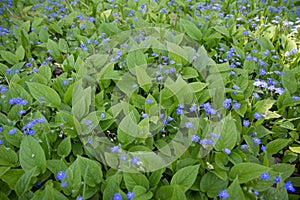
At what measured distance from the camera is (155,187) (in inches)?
77.6

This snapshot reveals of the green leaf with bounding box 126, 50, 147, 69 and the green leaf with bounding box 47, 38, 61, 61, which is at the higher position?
the green leaf with bounding box 126, 50, 147, 69

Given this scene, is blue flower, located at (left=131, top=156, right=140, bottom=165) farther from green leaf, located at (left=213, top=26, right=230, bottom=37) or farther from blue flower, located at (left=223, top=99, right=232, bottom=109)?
green leaf, located at (left=213, top=26, right=230, bottom=37)

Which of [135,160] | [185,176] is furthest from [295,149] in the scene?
[135,160]

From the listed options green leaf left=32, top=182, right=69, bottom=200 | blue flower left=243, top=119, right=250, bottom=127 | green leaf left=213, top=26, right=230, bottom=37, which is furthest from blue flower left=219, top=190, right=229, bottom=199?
green leaf left=213, top=26, right=230, bottom=37

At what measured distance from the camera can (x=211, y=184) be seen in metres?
2.02

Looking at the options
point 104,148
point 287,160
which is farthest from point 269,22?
point 104,148

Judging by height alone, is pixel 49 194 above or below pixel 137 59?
below

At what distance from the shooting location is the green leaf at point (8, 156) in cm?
209

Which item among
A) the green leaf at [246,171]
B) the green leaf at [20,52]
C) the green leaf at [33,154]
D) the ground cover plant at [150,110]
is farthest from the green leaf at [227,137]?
the green leaf at [20,52]

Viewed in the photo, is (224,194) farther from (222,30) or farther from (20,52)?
(20,52)

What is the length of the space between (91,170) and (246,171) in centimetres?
97

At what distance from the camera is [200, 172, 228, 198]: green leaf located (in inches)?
78.2

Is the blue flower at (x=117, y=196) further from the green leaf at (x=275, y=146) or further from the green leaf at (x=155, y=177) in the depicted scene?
the green leaf at (x=275, y=146)

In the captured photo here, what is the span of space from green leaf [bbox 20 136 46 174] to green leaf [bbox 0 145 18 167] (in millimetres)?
149
